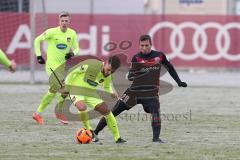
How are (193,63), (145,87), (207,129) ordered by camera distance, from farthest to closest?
(193,63) < (207,129) < (145,87)

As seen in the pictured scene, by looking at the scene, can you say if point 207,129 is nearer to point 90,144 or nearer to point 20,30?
point 90,144

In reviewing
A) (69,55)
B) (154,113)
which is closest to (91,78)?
(154,113)

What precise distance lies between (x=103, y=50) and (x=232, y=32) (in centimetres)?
494

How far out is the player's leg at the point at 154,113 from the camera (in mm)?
12734

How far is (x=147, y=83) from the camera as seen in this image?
43.2ft

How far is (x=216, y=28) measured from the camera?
30.7 m

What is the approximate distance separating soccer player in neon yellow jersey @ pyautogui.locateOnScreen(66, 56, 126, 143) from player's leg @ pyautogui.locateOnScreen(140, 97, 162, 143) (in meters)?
0.55

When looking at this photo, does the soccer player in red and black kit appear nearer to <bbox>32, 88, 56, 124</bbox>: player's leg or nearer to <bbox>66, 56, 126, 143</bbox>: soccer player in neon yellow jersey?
<bbox>66, 56, 126, 143</bbox>: soccer player in neon yellow jersey

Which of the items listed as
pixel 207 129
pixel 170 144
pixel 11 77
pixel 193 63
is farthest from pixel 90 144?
pixel 193 63

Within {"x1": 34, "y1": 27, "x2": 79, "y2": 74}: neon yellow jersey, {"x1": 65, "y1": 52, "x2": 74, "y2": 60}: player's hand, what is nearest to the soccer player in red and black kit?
{"x1": 65, "y1": 52, "x2": 74, "y2": 60}: player's hand

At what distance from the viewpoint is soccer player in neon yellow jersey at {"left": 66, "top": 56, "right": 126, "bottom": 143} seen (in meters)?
12.6

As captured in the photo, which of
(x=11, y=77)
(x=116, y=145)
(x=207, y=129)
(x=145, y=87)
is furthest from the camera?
(x=11, y=77)

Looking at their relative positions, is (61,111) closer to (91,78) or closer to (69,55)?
(69,55)

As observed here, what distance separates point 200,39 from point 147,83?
17662 mm
